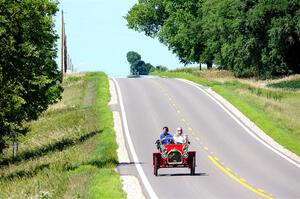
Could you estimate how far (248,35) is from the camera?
223 feet

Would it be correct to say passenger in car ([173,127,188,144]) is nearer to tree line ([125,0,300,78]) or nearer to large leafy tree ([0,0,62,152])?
large leafy tree ([0,0,62,152])

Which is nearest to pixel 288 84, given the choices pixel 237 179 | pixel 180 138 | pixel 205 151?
pixel 205 151

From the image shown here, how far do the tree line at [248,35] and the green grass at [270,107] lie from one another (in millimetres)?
6654

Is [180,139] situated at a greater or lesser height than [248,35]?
lesser

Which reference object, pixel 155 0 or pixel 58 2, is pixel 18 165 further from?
pixel 155 0

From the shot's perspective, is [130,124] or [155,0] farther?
[155,0]

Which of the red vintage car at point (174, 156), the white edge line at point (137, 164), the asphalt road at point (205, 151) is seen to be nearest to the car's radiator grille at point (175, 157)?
the red vintage car at point (174, 156)

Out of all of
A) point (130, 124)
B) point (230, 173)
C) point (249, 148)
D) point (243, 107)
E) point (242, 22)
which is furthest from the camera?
point (242, 22)

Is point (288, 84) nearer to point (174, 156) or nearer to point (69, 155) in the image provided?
point (69, 155)

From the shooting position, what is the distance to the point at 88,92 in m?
59.8

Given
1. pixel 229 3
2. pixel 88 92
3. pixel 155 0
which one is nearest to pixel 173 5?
pixel 155 0

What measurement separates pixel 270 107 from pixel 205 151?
15.0 meters

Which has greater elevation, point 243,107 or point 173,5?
point 173,5

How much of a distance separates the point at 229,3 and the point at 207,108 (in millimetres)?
27257
